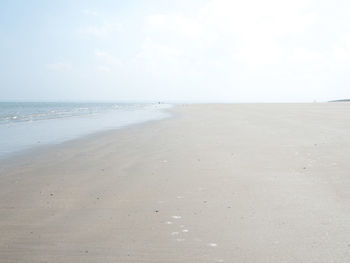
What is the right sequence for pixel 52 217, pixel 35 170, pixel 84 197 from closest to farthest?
pixel 52 217 → pixel 84 197 → pixel 35 170

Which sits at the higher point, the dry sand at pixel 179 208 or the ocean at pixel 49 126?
the dry sand at pixel 179 208

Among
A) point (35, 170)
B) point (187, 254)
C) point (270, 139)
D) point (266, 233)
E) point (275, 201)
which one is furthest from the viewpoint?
point (270, 139)

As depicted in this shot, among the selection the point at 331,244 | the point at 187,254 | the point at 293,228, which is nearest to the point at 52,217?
the point at 187,254

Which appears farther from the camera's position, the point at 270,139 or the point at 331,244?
the point at 270,139

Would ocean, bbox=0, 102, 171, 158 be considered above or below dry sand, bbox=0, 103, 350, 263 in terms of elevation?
below

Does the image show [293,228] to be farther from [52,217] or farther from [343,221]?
[52,217]

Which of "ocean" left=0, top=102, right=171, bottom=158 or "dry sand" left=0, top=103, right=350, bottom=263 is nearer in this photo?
"dry sand" left=0, top=103, right=350, bottom=263

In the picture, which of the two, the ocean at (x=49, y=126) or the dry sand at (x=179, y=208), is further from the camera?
the ocean at (x=49, y=126)

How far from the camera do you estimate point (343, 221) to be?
409cm

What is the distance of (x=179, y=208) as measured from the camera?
15.6 feet

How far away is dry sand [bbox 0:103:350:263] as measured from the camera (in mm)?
3428

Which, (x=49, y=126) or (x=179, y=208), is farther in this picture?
(x=49, y=126)

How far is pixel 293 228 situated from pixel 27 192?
465 cm

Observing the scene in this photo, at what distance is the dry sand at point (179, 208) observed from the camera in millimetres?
3428
